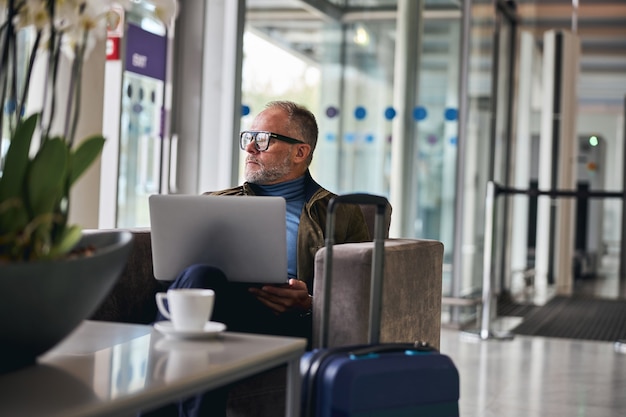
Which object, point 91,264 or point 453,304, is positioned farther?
point 453,304

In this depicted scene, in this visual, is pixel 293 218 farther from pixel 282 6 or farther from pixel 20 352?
pixel 282 6

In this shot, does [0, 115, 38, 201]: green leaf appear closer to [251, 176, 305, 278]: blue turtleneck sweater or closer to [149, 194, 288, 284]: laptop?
[149, 194, 288, 284]: laptop

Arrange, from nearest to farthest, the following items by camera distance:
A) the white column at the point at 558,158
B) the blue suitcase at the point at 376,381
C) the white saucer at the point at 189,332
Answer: the white saucer at the point at 189,332 < the blue suitcase at the point at 376,381 < the white column at the point at 558,158

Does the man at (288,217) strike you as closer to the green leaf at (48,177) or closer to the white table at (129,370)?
the white table at (129,370)

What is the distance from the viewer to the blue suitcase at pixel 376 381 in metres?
2.04

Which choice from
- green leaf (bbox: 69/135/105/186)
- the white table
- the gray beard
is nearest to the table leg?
the white table

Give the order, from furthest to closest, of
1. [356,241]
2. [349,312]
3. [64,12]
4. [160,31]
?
[160,31]
[356,241]
[349,312]
[64,12]

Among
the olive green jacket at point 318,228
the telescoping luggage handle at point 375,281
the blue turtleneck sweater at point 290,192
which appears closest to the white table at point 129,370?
the telescoping luggage handle at point 375,281

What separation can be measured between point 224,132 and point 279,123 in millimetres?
3111

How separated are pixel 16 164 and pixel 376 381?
0.89m

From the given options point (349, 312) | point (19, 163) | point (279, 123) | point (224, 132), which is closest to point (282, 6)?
point (224, 132)

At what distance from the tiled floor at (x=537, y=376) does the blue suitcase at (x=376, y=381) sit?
192 centimetres

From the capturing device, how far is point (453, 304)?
7191 mm

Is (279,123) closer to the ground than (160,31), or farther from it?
closer to the ground
